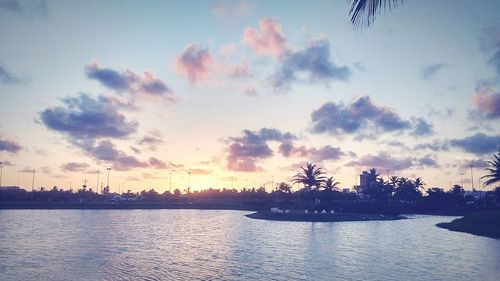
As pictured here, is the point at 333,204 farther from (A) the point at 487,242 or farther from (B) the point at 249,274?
(B) the point at 249,274

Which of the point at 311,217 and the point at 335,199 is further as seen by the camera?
the point at 335,199

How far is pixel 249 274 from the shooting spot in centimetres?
2969

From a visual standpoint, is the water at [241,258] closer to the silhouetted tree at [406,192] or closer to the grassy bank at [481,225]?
the grassy bank at [481,225]

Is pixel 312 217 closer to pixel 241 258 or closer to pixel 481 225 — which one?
pixel 481 225

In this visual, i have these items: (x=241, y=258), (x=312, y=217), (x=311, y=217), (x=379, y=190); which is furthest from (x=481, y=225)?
(x=379, y=190)

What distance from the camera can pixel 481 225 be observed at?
225 ft

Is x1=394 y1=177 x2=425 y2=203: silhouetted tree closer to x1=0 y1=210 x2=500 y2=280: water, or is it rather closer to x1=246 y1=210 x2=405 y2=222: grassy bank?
x1=246 y1=210 x2=405 y2=222: grassy bank

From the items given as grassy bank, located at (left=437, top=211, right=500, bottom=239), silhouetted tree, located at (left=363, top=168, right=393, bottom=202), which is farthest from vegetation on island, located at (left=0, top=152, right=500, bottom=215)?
grassy bank, located at (left=437, top=211, right=500, bottom=239)

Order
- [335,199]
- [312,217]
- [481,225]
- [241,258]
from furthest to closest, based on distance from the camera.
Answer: [335,199], [312,217], [481,225], [241,258]

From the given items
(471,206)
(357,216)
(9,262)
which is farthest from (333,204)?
(9,262)

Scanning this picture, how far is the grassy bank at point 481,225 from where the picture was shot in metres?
64.0

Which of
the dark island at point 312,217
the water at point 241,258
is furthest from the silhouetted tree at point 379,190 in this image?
the water at point 241,258

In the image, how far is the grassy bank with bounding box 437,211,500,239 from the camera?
210ft

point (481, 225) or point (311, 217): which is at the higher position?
point (481, 225)
